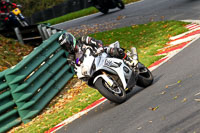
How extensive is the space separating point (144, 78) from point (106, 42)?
8.12m

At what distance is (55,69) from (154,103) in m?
4.60

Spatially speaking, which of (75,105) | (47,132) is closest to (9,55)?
(75,105)

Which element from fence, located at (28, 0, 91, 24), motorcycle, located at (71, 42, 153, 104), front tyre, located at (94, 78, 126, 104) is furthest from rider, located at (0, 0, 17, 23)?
fence, located at (28, 0, 91, 24)

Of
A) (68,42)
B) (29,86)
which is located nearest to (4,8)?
(29,86)

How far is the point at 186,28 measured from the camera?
1378cm

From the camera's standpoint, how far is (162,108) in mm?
6332

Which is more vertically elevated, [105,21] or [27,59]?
[27,59]

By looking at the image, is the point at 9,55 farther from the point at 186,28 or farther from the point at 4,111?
the point at 186,28

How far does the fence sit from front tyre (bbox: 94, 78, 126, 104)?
89.0 ft

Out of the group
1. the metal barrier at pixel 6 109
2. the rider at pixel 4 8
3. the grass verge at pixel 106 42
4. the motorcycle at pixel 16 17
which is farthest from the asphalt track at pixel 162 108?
the rider at pixel 4 8

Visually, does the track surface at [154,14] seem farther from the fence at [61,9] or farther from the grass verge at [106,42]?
the fence at [61,9]

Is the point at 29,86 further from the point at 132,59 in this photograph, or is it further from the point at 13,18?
the point at 13,18

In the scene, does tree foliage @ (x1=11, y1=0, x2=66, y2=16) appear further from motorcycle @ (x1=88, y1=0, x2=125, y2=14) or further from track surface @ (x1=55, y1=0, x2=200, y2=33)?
track surface @ (x1=55, y1=0, x2=200, y2=33)

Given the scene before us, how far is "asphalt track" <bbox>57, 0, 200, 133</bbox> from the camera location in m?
5.58
